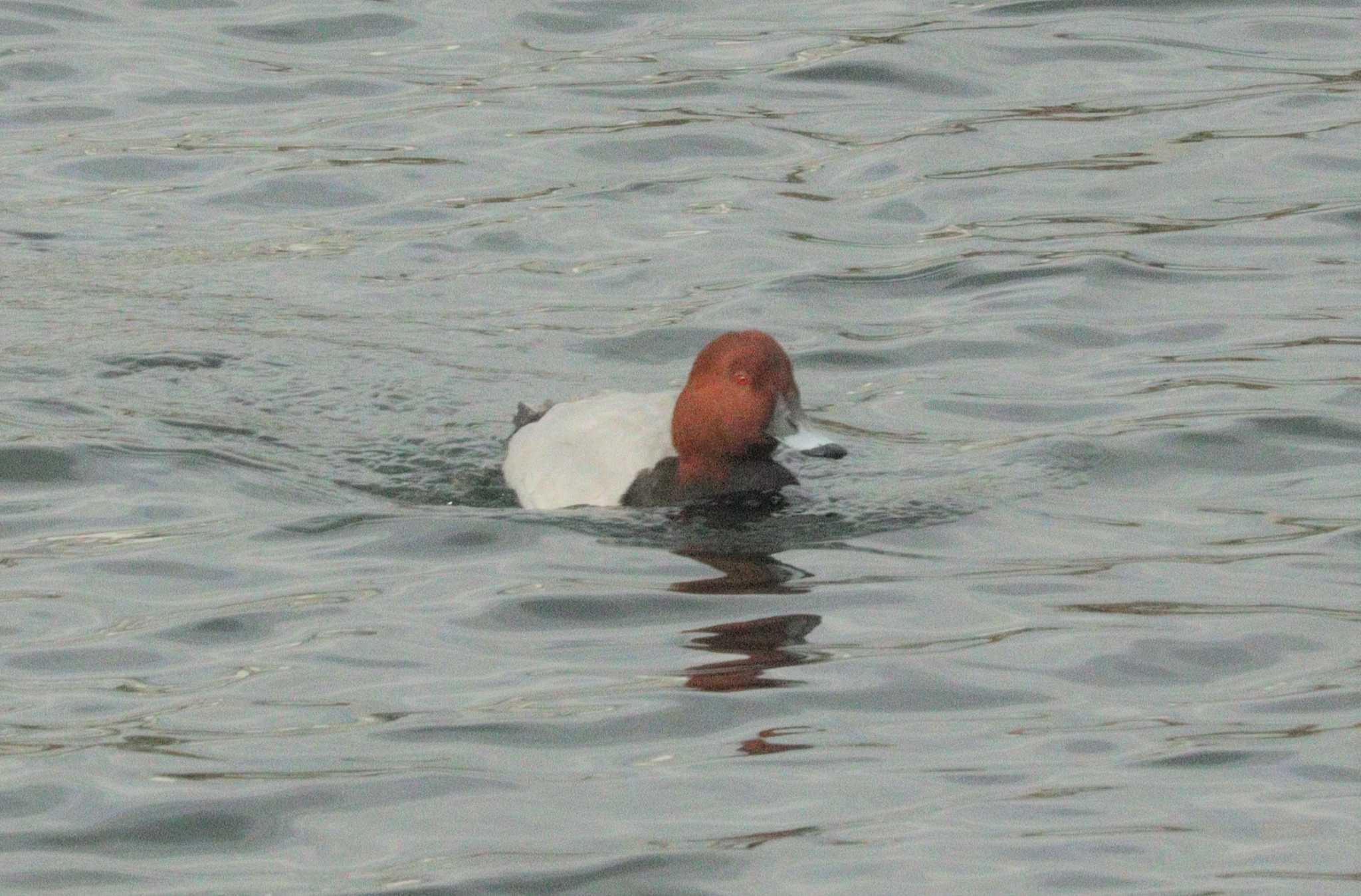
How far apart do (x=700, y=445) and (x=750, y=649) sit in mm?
1721

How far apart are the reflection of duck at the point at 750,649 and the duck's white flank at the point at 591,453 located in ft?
4.63

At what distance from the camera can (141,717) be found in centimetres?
646

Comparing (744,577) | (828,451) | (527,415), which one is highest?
(828,451)

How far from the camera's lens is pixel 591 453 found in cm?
873

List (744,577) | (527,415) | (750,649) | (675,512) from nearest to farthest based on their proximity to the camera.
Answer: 1. (750,649)
2. (744,577)
3. (675,512)
4. (527,415)

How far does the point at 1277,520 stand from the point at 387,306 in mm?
4470

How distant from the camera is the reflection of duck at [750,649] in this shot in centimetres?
673

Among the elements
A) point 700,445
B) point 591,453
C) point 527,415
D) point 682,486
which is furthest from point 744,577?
point 527,415

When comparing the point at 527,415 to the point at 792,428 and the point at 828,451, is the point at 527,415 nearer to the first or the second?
the point at 792,428

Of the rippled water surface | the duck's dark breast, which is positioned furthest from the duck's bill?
the rippled water surface

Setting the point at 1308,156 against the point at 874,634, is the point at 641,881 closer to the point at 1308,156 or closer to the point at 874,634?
the point at 874,634

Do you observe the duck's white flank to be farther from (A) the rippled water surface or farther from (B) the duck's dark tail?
(B) the duck's dark tail

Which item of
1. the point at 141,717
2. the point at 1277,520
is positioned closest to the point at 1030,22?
the point at 1277,520

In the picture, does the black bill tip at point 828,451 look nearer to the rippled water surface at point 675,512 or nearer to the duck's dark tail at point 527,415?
the rippled water surface at point 675,512
